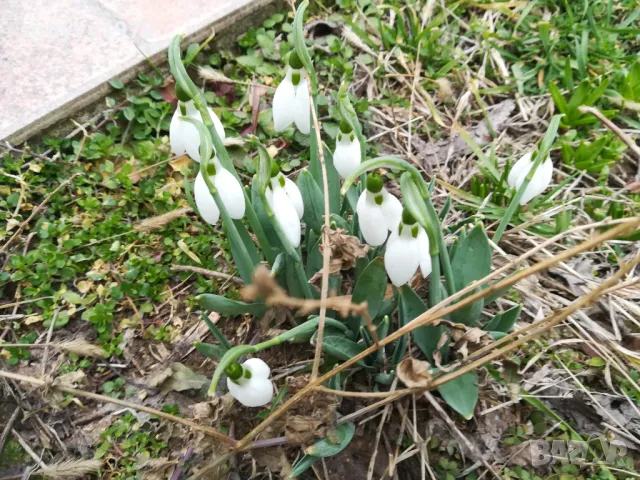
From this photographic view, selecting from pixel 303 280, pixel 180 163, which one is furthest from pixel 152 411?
pixel 180 163

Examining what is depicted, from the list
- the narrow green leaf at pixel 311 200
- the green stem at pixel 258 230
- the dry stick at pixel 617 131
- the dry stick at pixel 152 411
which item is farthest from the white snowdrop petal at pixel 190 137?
the dry stick at pixel 617 131

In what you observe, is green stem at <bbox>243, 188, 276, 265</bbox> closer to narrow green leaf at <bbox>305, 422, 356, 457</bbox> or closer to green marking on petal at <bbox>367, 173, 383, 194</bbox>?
green marking on petal at <bbox>367, 173, 383, 194</bbox>

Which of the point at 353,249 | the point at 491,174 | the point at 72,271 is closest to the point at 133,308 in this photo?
the point at 72,271

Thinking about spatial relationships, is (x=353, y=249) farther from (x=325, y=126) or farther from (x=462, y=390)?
(x=325, y=126)

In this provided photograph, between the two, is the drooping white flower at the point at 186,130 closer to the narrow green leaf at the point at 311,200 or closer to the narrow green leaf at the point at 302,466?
the narrow green leaf at the point at 311,200

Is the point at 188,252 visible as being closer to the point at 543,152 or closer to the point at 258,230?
the point at 258,230

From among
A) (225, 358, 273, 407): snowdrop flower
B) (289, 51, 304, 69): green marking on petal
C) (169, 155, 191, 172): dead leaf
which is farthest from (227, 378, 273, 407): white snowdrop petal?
(169, 155, 191, 172): dead leaf
